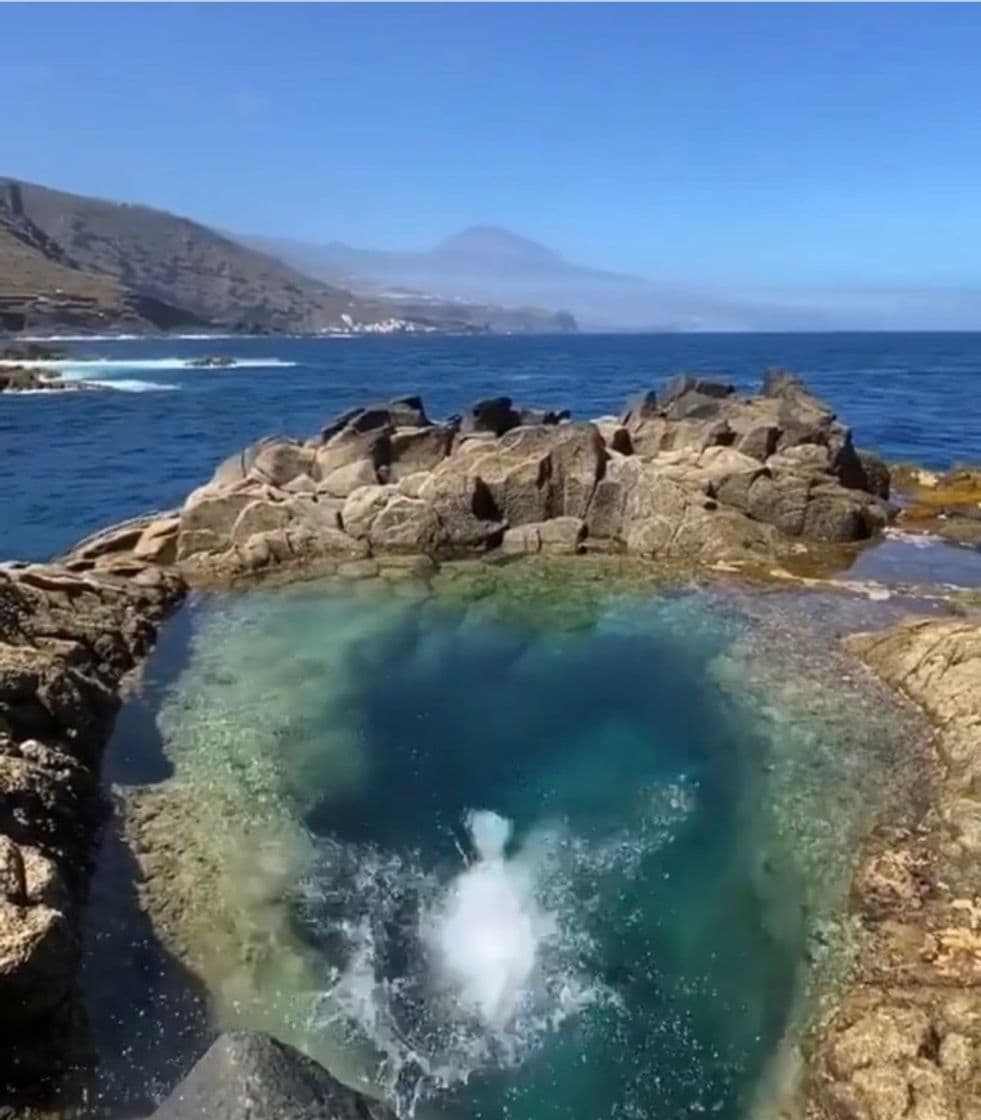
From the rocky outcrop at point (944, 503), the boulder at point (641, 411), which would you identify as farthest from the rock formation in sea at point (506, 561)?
the rocky outcrop at point (944, 503)

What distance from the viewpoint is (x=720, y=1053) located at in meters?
13.6

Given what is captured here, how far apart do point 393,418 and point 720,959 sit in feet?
106

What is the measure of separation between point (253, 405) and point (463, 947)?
269 feet

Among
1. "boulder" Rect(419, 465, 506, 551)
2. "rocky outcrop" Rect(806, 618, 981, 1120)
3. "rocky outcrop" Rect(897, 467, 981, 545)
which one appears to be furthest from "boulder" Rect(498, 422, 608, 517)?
"rocky outcrop" Rect(806, 618, 981, 1120)

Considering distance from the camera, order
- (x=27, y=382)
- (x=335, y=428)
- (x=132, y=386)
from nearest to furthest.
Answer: (x=335, y=428), (x=27, y=382), (x=132, y=386)

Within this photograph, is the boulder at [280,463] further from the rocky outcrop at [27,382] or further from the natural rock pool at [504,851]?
the rocky outcrop at [27,382]

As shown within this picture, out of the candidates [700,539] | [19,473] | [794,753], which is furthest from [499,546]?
[19,473]

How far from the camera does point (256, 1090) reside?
29.7 ft

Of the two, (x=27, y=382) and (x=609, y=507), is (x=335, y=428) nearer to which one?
(x=609, y=507)

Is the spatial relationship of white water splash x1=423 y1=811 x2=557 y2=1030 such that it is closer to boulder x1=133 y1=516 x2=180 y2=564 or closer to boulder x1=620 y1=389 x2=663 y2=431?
boulder x1=133 y1=516 x2=180 y2=564

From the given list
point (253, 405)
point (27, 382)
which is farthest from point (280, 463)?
point (27, 382)

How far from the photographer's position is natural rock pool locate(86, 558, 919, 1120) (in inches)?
535

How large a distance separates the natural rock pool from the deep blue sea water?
2122 cm

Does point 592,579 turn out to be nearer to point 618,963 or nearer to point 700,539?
point 700,539
